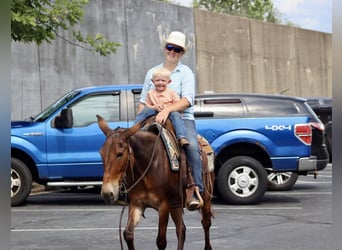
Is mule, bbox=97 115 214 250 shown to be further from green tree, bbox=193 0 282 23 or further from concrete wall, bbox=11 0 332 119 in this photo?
green tree, bbox=193 0 282 23

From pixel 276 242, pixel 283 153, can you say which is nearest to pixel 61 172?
pixel 283 153

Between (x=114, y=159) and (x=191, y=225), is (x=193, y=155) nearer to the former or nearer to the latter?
(x=114, y=159)

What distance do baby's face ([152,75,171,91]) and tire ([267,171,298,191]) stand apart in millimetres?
9343

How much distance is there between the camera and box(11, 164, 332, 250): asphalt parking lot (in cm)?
896

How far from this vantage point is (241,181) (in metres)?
12.9

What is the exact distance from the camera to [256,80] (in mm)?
33000

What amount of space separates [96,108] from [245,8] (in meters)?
46.7

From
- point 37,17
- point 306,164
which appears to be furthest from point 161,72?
point 306,164

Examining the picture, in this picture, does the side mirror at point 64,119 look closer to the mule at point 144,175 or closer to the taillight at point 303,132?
the taillight at point 303,132

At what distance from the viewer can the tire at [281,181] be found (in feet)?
49.9

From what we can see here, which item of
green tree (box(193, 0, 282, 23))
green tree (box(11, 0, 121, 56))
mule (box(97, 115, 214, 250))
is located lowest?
mule (box(97, 115, 214, 250))

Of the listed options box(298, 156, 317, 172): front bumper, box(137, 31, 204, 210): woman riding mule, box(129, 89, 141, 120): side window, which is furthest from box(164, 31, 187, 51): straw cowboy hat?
box(298, 156, 317, 172): front bumper

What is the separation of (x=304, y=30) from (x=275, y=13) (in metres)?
27.1

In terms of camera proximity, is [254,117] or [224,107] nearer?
[254,117]
